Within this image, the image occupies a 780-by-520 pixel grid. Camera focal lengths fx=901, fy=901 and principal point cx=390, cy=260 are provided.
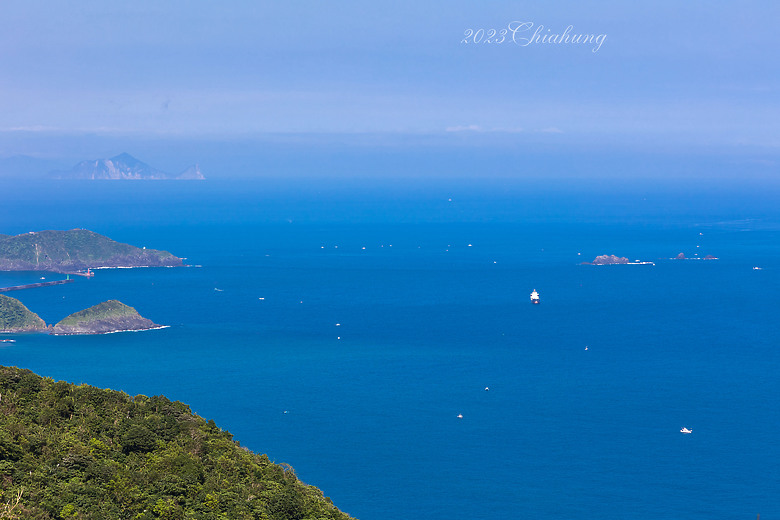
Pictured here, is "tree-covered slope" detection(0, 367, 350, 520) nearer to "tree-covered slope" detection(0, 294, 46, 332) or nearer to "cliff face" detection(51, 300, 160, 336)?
"cliff face" detection(51, 300, 160, 336)

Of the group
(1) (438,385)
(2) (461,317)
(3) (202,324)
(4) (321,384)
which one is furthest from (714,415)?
(3) (202,324)

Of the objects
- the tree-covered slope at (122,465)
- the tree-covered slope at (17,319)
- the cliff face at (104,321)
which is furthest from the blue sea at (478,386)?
the tree-covered slope at (122,465)

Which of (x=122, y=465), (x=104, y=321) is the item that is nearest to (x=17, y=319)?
(x=104, y=321)

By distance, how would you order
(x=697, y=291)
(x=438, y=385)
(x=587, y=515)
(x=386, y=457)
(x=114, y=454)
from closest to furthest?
(x=114, y=454)
(x=587, y=515)
(x=386, y=457)
(x=438, y=385)
(x=697, y=291)

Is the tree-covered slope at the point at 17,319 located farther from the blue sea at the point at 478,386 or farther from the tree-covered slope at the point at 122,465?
the tree-covered slope at the point at 122,465

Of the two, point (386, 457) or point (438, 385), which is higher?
point (438, 385)

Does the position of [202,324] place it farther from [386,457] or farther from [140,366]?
[386,457]
